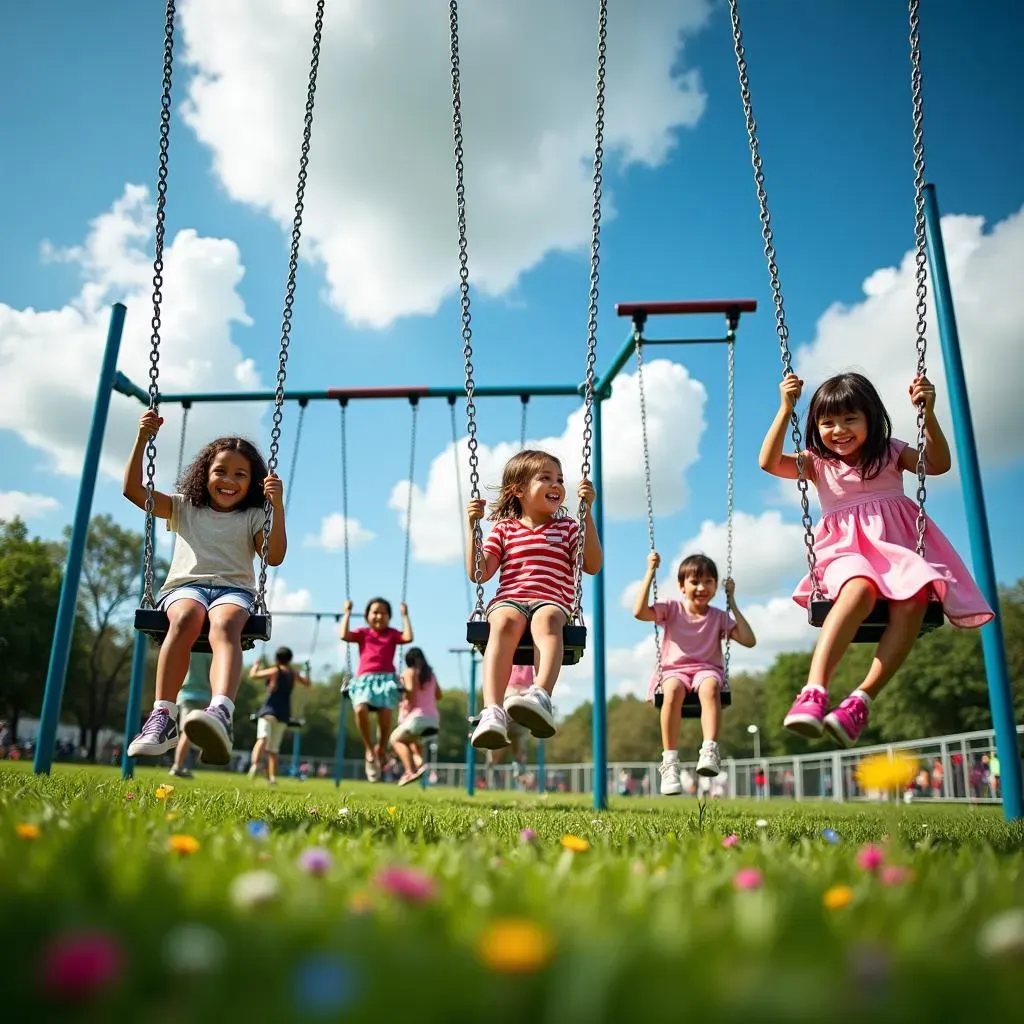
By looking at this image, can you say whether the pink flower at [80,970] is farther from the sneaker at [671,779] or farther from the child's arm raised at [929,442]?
the sneaker at [671,779]

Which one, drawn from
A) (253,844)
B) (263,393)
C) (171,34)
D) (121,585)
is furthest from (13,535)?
(253,844)

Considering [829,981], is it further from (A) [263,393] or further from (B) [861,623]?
(A) [263,393]

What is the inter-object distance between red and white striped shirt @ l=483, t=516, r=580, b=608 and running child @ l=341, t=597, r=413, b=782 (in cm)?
627

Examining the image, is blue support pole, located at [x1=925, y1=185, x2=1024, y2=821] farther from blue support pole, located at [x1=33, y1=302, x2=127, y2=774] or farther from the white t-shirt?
blue support pole, located at [x1=33, y1=302, x2=127, y2=774]

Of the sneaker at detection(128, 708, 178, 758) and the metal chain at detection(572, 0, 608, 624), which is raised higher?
the metal chain at detection(572, 0, 608, 624)

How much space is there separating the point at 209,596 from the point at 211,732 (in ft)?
3.87

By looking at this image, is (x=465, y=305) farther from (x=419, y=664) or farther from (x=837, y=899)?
(x=419, y=664)

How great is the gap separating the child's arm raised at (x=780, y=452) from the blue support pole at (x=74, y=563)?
6.41m

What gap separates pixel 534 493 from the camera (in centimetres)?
568

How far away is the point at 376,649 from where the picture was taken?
12578 mm

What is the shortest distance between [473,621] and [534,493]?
1.19m

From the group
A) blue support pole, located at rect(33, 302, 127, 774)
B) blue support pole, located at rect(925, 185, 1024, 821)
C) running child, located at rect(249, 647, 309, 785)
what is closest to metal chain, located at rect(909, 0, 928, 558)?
blue support pole, located at rect(925, 185, 1024, 821)

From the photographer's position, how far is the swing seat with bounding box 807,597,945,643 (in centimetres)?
439

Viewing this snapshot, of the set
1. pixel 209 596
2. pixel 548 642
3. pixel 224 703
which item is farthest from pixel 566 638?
pixel 209 596
